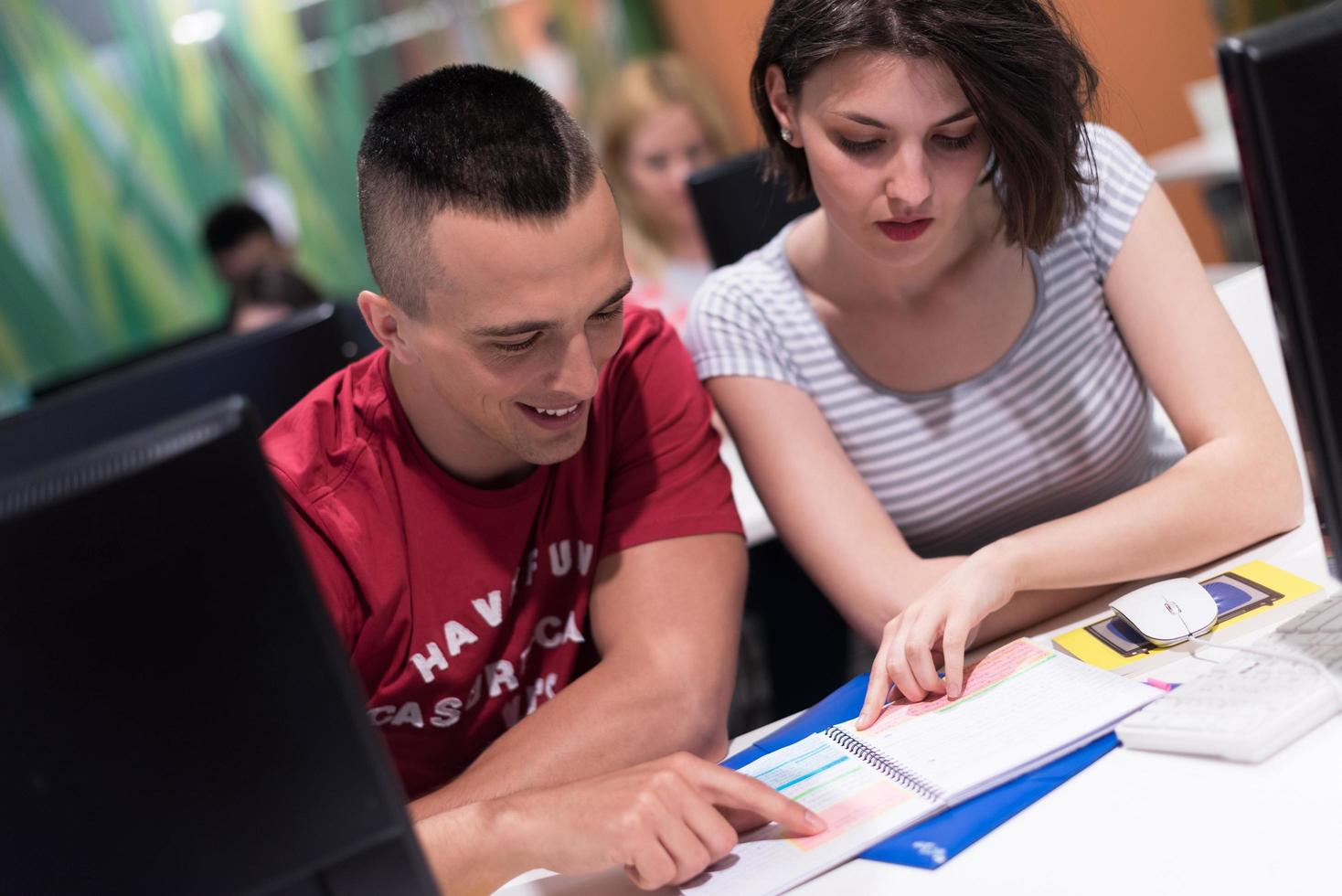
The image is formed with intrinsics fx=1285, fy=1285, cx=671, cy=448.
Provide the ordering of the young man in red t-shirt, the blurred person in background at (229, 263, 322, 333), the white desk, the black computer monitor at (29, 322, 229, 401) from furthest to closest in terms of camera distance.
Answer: the blurred person in background at (229, 263, 322, 333), the black computer monitor at (29, 322, 229, 401), the young man in red t-shirt, the white desk

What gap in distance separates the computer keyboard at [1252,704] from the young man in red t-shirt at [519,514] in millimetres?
289

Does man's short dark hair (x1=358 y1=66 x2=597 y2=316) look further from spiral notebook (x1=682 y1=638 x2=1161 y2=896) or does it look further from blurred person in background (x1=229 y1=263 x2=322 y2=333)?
blurred person in background (x1=229 y1=263 x2=322 y2=333)

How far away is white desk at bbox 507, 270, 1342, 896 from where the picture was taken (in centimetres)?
83

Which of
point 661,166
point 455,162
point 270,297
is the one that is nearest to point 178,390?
point 455,162

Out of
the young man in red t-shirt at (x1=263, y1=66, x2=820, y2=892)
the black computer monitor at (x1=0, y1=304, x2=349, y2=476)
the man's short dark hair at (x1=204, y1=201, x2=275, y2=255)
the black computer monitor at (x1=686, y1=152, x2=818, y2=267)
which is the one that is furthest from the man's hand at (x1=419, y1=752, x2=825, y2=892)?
the man's short dark hair at (x1=204, y1=201, x2=275, y2=255)

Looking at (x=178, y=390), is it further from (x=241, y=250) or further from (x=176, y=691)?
(x=241, y=250)

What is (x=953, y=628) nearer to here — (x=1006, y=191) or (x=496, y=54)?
(x=1006, y=191)

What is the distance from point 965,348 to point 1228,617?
0.46m

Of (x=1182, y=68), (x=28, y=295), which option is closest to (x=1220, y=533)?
(x=1182, y=68)

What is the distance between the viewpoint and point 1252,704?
0.94m

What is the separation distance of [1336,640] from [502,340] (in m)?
0.72

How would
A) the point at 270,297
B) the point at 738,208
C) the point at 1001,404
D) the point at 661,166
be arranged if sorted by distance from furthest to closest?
the point at 661,166 → the point at 270,297 → the point at 738,208 → the point at 1001,404

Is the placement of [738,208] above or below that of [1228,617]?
above

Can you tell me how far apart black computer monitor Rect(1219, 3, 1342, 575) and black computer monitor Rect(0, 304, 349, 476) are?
1235 millimetres
